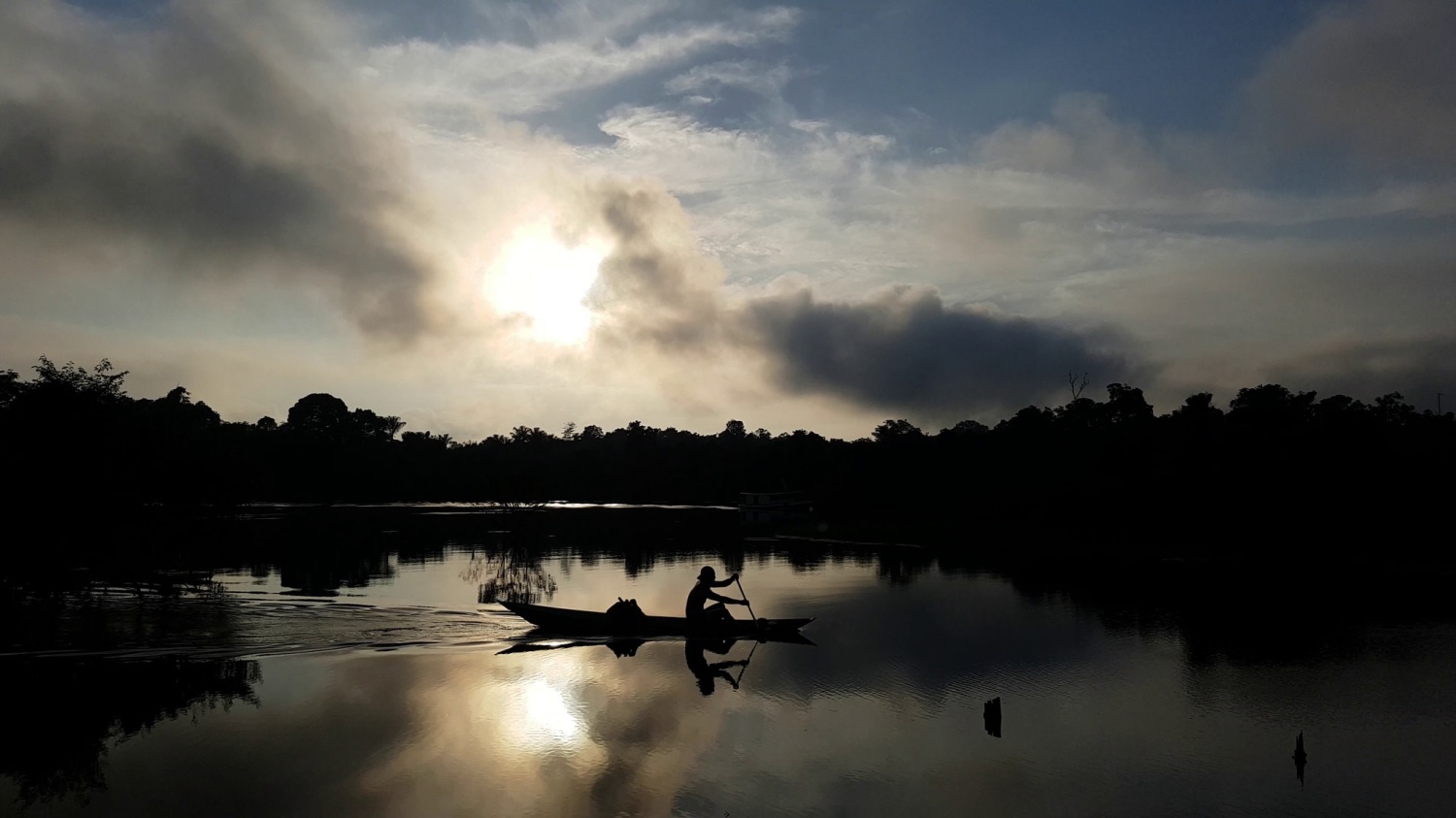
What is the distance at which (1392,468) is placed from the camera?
5434 cm

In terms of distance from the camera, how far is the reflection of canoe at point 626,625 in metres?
27.8

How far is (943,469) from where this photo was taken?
103 meters

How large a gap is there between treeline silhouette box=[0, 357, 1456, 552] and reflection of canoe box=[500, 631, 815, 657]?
13.9 m

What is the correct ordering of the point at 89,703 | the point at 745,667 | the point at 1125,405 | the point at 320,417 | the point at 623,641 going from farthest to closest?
the point at 320,417 < the point at 1125,405 < the point at 623,641 < the point at 745,667 < the point at 89,703

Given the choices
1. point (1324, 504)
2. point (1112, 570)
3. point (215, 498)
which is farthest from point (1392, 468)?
point (215, 498)

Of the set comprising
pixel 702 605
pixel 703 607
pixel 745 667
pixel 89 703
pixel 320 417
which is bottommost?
pixel 745 667

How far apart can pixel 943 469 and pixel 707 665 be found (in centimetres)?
8058

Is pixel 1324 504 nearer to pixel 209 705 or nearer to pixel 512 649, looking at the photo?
pixel 512 649

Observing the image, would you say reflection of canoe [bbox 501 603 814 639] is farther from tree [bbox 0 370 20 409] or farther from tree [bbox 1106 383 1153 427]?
tree [bbox 1106 383 1153 427]

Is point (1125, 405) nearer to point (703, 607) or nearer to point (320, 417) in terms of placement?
point (703, 607)

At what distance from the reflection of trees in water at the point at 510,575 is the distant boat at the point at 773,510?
136 ft

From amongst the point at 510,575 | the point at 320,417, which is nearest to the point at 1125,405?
the point at 510,575

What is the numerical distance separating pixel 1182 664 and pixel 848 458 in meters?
100

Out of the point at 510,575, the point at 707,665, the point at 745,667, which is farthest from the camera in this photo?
the point at 510,575
